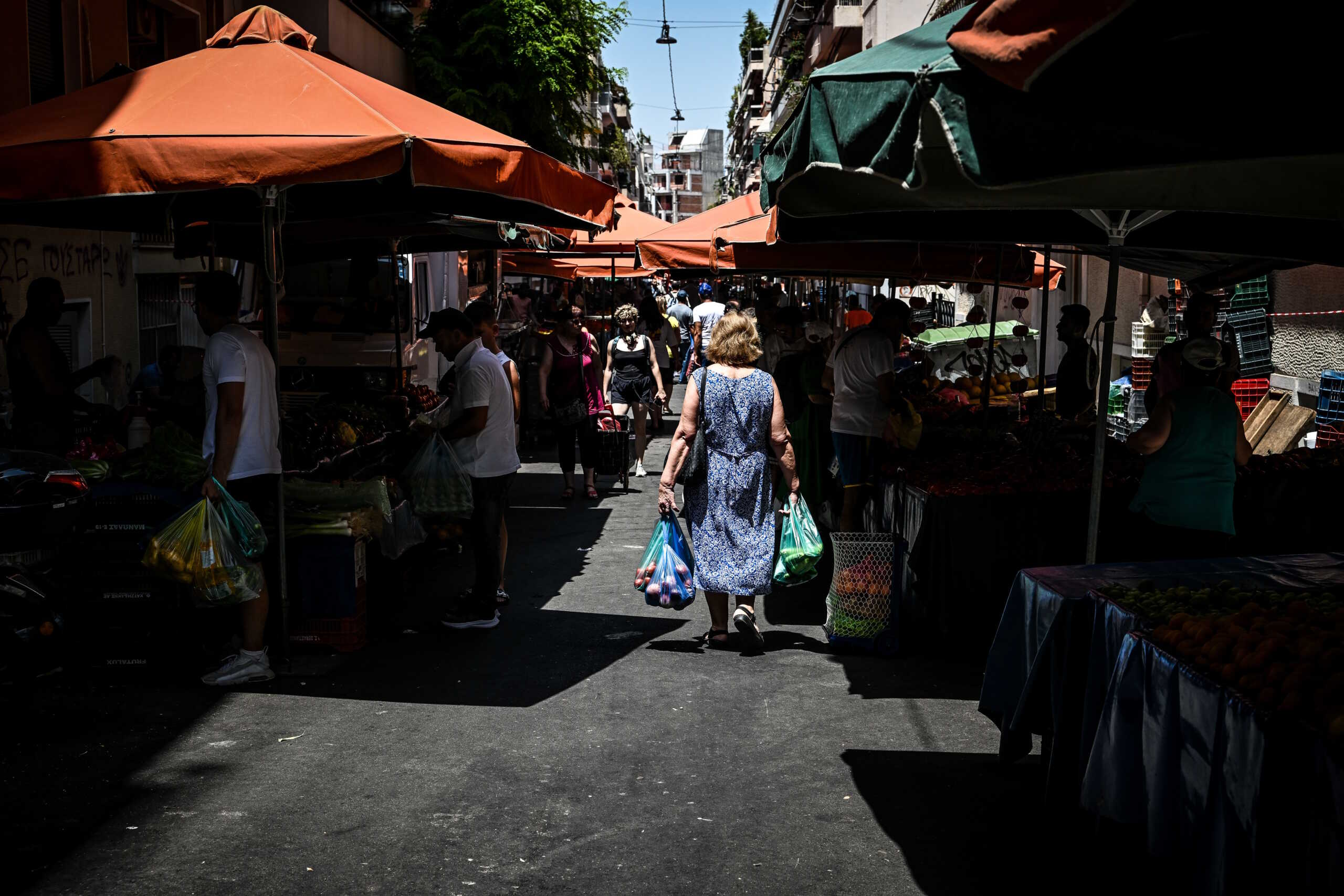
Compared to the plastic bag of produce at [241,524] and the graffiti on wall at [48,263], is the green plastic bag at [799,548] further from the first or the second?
the graffiti on wall at [48,263]

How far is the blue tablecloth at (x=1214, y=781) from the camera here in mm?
3152

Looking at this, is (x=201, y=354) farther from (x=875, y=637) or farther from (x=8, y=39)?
(x=875, y=637)

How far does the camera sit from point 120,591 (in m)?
6.57

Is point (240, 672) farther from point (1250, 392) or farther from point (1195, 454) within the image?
point (1250, 392)

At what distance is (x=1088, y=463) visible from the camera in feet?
26.8

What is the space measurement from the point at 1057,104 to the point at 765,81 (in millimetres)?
92172

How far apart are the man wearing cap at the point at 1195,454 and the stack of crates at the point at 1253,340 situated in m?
8.83

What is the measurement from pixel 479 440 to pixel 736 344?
1.72 m

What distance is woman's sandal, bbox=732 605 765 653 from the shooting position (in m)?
7.26

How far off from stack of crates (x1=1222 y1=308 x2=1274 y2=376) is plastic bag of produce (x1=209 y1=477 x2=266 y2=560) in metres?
11.8

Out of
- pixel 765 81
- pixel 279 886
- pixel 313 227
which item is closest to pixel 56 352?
pixel 313 227

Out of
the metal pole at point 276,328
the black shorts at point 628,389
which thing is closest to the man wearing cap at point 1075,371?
the black shorts at point 628,389

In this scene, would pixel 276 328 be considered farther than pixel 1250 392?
No

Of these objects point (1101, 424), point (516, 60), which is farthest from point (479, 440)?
point (516, 60)
